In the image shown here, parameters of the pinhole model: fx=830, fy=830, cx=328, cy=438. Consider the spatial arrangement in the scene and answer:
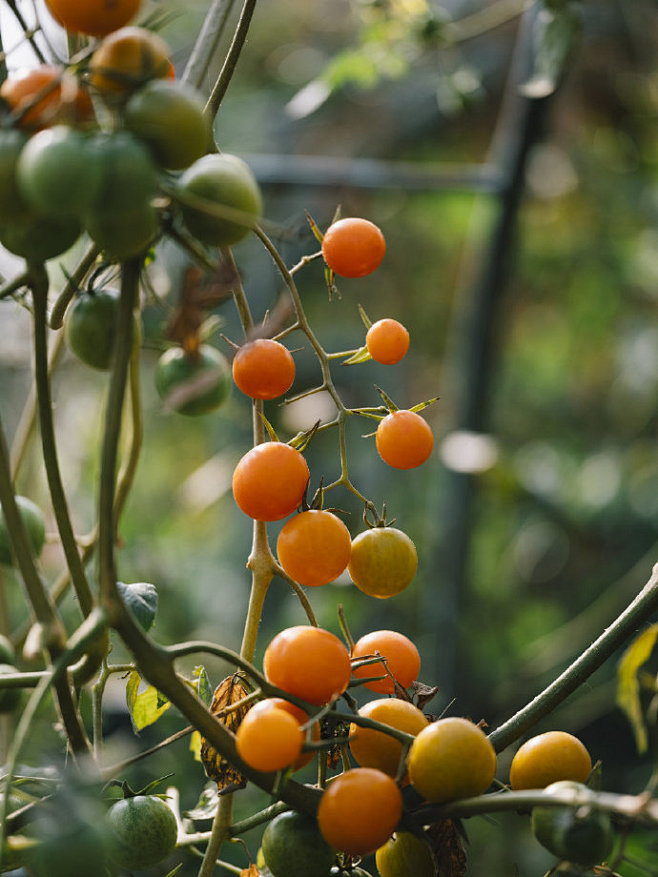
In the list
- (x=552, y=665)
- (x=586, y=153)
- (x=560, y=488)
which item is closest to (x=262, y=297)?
(x=560, y=488)

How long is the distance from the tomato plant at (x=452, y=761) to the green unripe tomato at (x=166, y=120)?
181 millimetres

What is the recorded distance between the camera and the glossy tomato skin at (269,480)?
0.29m

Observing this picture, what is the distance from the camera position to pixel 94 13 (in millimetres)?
223

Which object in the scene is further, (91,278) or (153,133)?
(91,278)

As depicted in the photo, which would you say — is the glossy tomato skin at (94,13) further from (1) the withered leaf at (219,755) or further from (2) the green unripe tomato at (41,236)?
(1) the withered leaf at (219,755)

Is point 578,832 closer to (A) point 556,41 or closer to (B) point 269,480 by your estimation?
(B) point 269,480

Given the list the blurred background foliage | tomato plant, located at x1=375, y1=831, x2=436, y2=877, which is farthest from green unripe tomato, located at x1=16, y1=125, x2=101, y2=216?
the blurred background foliage

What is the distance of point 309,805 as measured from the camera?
0.87 feet

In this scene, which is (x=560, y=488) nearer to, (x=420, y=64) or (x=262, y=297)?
(x=262, y=297)

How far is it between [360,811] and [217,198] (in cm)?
18

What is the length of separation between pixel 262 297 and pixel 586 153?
0.96m

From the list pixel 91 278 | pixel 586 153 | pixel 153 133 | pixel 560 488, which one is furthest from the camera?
pixel 586 153

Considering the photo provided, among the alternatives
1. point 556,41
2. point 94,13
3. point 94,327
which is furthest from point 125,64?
point 556,41

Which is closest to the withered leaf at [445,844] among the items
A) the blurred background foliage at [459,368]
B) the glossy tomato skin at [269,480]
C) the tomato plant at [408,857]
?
the tomato plant at [408,857]
